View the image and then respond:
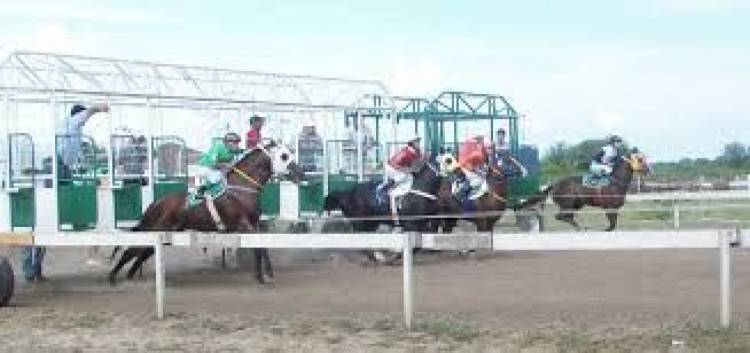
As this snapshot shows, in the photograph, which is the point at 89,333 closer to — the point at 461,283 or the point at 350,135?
the point at 461,283

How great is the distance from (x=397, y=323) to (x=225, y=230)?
302 inches

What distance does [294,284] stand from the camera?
18031mm

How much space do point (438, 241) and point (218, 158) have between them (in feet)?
24.7

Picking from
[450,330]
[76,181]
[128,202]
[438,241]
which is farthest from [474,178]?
[450,330]

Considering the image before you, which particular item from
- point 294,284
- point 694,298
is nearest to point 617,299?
point 694,298

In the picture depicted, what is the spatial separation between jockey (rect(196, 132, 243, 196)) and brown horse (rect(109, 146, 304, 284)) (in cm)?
14

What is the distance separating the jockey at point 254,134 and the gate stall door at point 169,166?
155cm

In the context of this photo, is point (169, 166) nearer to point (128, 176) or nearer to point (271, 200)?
point (128, 176)

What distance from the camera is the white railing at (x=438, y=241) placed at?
10.7 meters

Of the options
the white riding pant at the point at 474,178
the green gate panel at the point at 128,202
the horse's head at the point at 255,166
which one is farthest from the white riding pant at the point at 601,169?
the green gate panel at the point at 128,202

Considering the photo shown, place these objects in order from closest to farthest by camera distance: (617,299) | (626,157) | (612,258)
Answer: (617,299), (612,258), (626,157)

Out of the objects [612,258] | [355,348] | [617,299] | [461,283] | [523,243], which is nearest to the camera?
[355,348]

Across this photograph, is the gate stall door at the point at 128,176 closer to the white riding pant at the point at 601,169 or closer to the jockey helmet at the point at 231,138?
the jockey helmet at the point at 231,138

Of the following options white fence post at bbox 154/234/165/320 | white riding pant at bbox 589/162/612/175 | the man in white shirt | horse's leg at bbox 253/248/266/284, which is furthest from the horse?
white fence post at bbox 154/234/165/320
